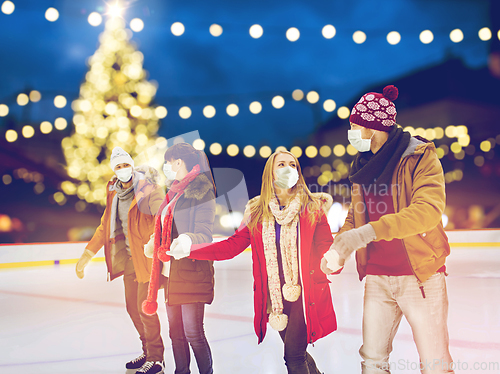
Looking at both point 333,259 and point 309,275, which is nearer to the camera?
point 333,259

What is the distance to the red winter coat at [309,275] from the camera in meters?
1.77

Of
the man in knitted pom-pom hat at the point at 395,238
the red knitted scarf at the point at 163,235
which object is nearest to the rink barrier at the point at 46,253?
the red knitted scarf at the point at 163,235

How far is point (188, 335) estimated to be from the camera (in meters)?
2.10

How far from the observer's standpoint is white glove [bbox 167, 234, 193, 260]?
1887mm

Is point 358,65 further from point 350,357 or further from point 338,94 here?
point 350,357

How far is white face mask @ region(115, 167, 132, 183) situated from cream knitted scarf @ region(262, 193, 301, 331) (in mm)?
1205

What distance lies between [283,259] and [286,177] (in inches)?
15.2

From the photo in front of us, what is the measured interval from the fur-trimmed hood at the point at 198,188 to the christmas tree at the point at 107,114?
10.0 m

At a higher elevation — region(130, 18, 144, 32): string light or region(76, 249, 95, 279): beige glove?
region(130, 18, 144, 32): string light

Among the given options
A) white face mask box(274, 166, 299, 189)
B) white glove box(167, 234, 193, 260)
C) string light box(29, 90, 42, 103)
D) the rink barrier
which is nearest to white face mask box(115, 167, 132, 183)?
white glove box(167, 234, 193, 260)

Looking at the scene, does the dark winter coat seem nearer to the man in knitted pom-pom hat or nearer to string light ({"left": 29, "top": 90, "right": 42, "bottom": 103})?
the man in knitted pom-pom hat

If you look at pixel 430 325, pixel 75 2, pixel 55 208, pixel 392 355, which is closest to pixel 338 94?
pixel 75 2

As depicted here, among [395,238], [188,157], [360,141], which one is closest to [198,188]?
[188,157]

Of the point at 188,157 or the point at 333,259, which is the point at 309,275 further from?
the point at 188,157
